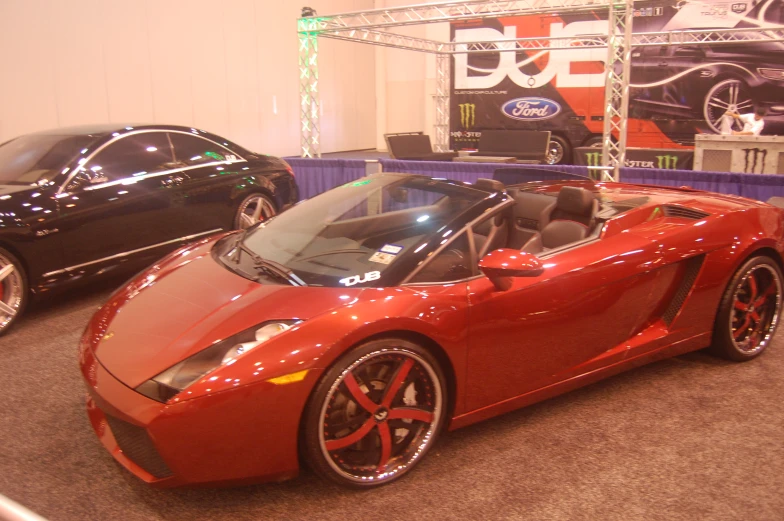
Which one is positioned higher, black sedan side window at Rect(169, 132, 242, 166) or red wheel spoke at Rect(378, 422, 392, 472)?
black sedan side window at Rect(169, 132, 242, 166)

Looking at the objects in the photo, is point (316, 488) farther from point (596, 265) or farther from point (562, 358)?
point (596, 265)

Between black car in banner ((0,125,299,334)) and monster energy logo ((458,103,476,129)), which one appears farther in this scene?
monster energy logo ((458,103,476,129))

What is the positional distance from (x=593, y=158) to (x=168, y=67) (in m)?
7.52

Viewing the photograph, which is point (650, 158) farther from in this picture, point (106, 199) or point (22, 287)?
point (22, 287)

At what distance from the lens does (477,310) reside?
7.61 feet

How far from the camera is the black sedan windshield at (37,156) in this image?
422 cm

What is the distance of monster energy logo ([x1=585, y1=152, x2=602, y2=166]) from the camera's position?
33.0 ft

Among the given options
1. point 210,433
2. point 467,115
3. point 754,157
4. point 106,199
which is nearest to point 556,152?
point 467,115

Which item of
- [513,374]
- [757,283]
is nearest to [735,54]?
[757,283]

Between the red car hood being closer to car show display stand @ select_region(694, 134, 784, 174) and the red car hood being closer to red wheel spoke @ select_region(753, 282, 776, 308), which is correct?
red wheel spoke @ select_region(753, 282, 776, 308)

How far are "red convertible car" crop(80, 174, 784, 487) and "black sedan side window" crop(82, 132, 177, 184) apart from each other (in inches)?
72.9

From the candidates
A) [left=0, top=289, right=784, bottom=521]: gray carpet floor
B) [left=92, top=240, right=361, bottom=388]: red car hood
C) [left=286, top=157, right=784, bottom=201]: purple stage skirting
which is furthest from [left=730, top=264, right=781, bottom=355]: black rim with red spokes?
[left=92, top=240, right=361, bottom=388]: red car hood

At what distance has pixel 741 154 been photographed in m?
8.64

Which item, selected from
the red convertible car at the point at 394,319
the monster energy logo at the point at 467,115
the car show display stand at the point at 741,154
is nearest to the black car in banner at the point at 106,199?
the red convertible car at the point at 394,319
